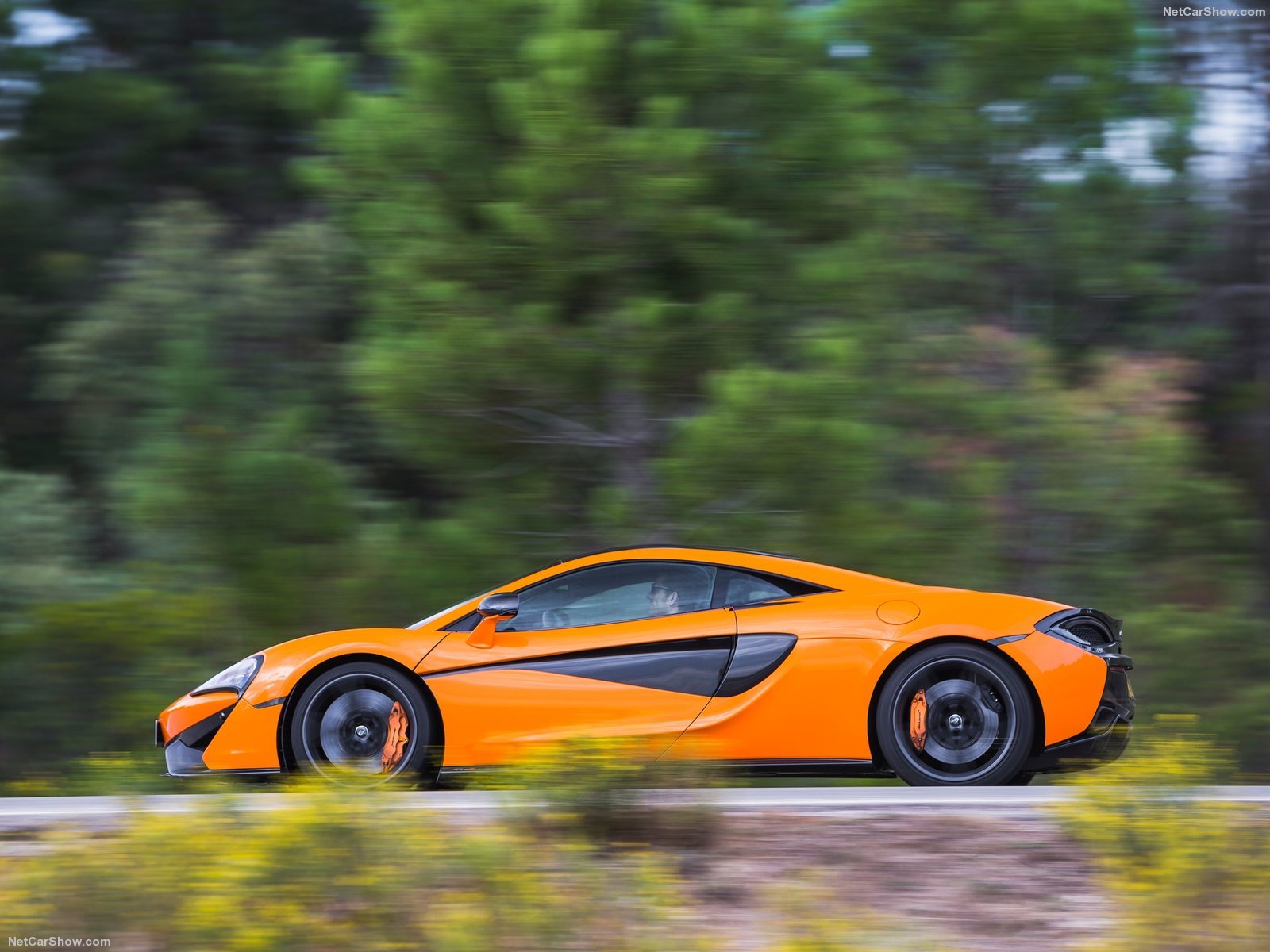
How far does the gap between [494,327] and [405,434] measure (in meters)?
1.10

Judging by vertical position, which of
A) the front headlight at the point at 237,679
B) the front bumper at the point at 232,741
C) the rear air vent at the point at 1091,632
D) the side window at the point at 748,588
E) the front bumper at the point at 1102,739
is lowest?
the front bumper at the point at 1102,739

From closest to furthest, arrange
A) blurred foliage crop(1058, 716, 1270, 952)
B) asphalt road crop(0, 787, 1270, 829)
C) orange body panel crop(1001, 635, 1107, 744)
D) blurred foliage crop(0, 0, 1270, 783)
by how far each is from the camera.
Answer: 1. blurred foliage crop(1058, 716, 1270, 952)
2. asphalt road crop(0, 787, 1270, 829)
3. orange body panel crop(1001, 635, 1107, 744)
4. blurred foliage crop(0, 0, 1270, 783)

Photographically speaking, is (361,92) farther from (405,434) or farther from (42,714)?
(42,714)

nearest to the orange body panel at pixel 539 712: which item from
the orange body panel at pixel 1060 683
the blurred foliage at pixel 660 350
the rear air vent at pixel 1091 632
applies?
the orange body panel at pixel 1060 683

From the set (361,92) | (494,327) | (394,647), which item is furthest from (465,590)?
(394,647)

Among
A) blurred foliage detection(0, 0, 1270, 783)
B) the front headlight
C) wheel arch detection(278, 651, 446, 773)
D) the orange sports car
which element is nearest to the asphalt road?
the orange sports car

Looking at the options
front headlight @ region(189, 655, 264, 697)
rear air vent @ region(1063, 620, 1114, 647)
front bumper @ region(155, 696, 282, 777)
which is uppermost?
front headlight @ region(189, 655, 264, 697)

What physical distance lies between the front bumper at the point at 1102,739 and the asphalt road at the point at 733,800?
15cm

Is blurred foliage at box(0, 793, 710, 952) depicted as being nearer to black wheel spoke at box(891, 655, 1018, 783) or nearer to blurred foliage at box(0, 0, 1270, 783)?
black wheel spoke at box(891, 655, 1018, 783)

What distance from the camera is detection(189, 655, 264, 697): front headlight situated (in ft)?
20.3

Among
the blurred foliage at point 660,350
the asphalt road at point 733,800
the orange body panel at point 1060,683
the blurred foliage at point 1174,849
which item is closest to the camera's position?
the blurred foliage at point 1174,849

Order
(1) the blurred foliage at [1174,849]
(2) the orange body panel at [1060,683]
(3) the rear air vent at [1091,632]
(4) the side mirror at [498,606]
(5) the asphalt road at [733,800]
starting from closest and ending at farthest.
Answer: (1) the blurred foliage at [1174,849] → (5) the asphalt road at [733,800] → (2) the orange body panel at [1060,683] → (3) the rear air vent at [1091,632] → (4) the side mirror at [498,606]

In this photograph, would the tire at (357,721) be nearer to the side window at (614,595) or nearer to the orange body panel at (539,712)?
the orange body panel at (539,712)

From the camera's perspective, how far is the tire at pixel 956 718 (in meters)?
5.95
